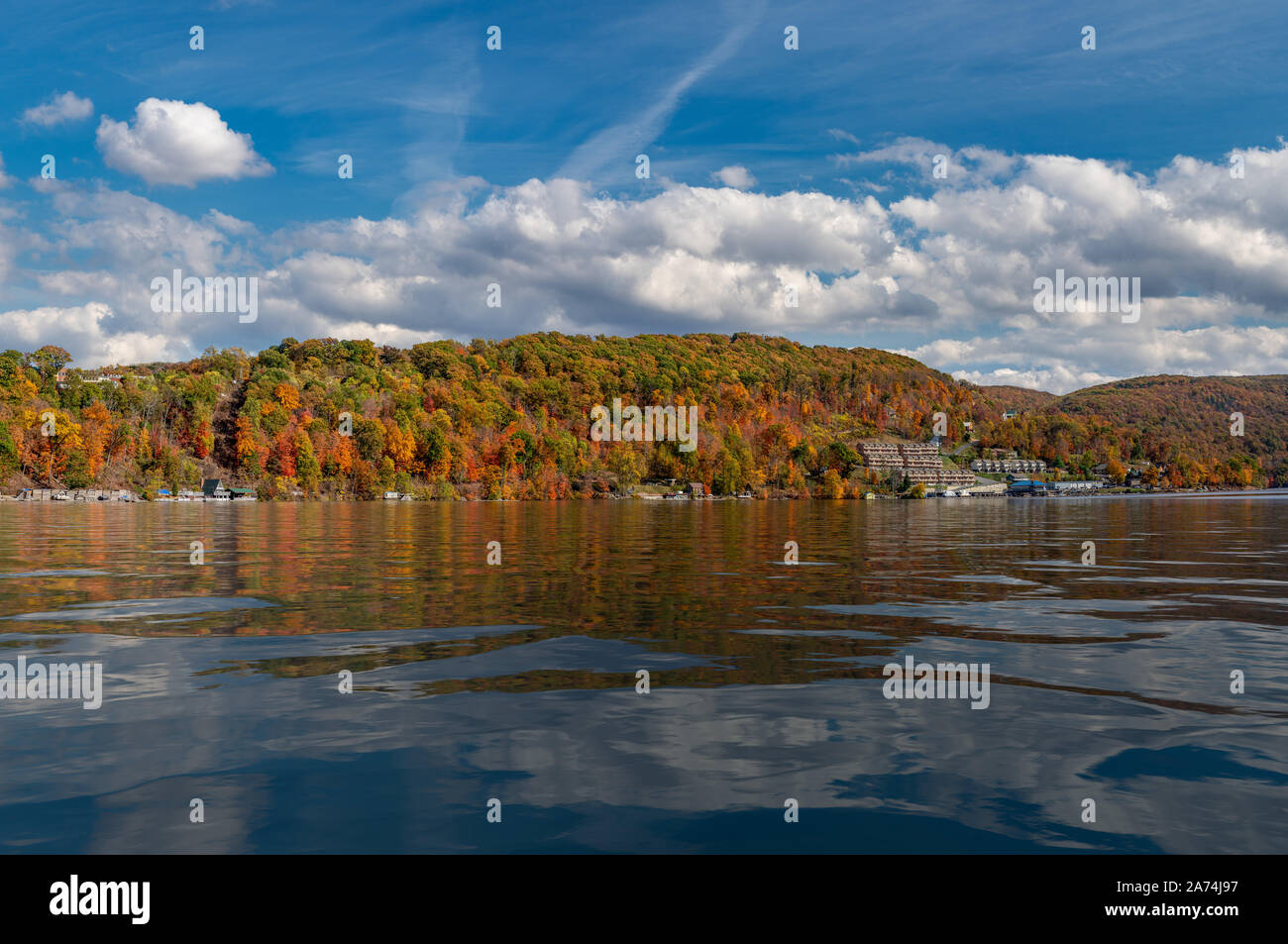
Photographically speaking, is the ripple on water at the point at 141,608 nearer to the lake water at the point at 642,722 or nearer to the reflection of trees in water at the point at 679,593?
the lake water at the point at 642,722

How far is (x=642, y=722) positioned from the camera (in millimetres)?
12148

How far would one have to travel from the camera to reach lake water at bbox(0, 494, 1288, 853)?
865 centimetres

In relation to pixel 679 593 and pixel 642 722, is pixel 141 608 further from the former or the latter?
pixel 642 722

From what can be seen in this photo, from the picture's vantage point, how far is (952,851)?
Result: 812 centimetres

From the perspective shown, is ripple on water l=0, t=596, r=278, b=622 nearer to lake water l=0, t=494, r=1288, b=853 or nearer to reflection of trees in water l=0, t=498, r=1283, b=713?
lake water l=0, t=494, r=1288, b=853

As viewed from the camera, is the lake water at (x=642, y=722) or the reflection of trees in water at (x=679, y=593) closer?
the lake water at (x=642, y=722)

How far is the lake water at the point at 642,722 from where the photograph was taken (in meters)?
8.65

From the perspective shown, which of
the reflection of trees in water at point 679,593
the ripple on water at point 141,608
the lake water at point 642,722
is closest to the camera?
the lake water at point 642,722

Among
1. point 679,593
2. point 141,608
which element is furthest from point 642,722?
point 141,608

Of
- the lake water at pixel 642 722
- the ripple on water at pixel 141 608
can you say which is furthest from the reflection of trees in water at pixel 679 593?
the ripple on water at pixel 141 608

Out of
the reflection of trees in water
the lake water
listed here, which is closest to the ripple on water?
the lake water

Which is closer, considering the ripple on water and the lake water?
the lake water

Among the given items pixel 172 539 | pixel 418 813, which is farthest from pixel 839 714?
pixel 172 539
